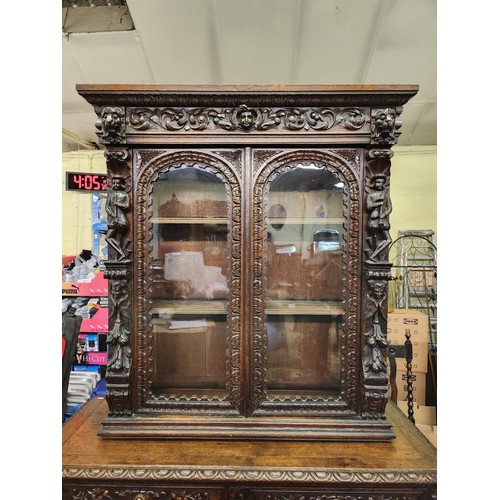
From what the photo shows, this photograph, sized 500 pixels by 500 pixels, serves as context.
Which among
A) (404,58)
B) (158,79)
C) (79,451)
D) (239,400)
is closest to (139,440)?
(79,451)

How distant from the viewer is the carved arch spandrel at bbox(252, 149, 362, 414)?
1.24 meters

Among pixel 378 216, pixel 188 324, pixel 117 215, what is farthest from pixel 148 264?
pixel 378 216

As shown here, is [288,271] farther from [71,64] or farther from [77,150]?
[77,150]

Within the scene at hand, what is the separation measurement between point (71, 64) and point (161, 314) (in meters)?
1.58

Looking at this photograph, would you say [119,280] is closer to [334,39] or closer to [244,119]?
[244,119]

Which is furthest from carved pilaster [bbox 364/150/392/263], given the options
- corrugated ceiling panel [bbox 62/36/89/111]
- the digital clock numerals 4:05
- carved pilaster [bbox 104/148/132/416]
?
the digital clock numerals 4:05

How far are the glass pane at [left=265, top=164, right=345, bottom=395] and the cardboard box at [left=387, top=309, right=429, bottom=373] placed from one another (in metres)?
1.22

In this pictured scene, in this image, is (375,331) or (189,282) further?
(189,282)

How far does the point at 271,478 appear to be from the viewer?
3.37 feet

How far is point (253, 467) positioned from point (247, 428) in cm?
17

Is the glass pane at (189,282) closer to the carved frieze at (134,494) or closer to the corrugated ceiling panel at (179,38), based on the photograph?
the carved frieze at (134,494)

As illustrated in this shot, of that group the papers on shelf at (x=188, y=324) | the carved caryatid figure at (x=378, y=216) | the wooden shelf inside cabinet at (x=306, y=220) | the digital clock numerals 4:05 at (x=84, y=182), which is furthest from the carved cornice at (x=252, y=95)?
the digital clock numerals 4:05 at (x=84, y=182)

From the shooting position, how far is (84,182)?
229cm

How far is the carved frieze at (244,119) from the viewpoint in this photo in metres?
1.20
